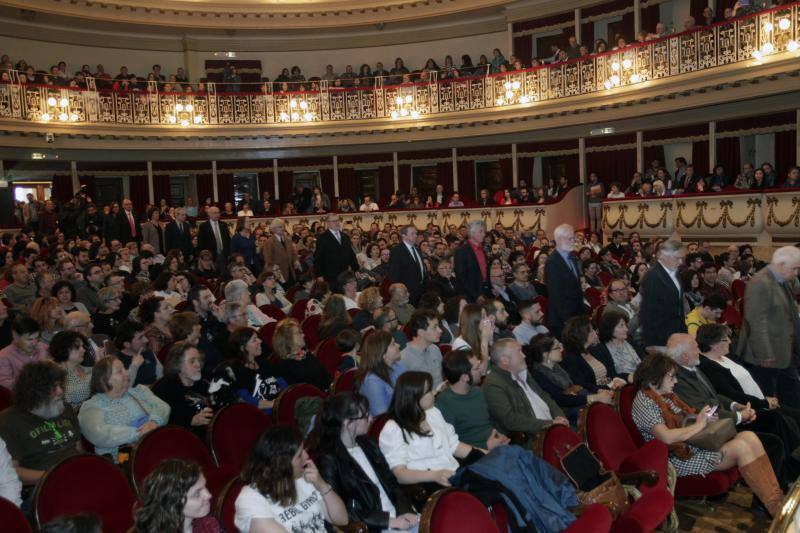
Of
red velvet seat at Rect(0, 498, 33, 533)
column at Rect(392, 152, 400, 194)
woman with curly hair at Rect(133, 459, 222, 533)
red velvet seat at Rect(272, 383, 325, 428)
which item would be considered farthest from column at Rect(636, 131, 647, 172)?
red velvet seat at Rect(0, 498, 33, 533)

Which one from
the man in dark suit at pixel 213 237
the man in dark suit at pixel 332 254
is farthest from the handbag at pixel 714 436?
the man in dark suit at pixel 213 237

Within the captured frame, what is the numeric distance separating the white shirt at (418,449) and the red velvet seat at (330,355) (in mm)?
2010

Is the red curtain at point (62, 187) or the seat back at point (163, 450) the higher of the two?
the red curtain at point (62, 187)

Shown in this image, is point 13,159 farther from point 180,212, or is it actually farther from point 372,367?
point 372,367

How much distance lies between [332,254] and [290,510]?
237 inches

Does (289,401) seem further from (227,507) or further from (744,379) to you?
(744,379)

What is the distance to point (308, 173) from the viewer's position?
2320cm

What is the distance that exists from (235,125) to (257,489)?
18069mm

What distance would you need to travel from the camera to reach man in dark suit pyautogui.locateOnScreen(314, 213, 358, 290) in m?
8.98

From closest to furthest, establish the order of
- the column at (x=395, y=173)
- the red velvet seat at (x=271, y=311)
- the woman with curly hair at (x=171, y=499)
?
the woman with curly hair at (x=171, y=499) < the red velvet seat at (x=271, y=311) < the column at (x=395, y=173)

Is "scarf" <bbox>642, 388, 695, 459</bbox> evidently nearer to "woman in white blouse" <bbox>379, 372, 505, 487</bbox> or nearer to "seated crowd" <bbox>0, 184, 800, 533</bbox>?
"seated crowd" <bbox>0, 184, 800, 533</bbox>

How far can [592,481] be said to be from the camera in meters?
3.79

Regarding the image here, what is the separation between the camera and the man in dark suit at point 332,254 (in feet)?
29.5

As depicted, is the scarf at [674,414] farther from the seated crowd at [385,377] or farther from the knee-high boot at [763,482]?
the knee-high boot at [763,482]
